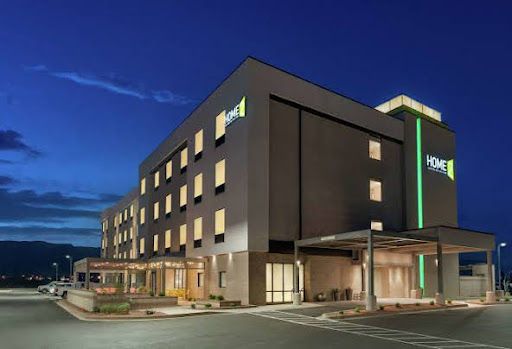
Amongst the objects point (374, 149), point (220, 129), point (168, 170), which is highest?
point (220, 129)

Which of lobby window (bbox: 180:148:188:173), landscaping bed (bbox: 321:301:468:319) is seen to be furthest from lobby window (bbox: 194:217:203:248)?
landscaping bed (bbox: 321:301:468:319)

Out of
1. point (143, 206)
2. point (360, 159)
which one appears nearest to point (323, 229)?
point (360, 159)

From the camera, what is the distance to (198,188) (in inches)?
1837

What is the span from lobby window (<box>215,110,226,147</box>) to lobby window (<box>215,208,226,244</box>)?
5521mm

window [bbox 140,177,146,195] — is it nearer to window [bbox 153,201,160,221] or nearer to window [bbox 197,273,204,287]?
window [bbox 153,201,160,221]

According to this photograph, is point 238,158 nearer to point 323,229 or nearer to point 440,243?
point 323,229

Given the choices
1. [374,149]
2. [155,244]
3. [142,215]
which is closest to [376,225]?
[374,149]

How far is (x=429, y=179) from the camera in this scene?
4991cm

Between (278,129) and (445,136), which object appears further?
(445,136)

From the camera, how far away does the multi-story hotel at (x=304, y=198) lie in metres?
36.7

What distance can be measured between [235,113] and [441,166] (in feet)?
78.2

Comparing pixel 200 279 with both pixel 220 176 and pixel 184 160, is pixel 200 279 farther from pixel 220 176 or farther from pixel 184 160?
pixel 184 160

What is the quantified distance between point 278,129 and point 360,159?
944cm

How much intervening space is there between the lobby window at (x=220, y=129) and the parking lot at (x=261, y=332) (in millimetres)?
17113
